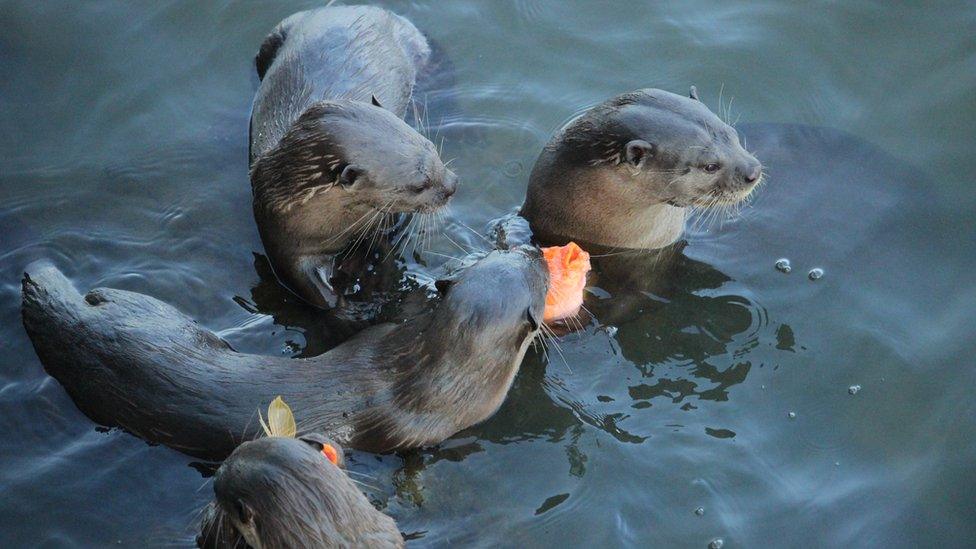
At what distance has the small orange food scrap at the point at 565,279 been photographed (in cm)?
477

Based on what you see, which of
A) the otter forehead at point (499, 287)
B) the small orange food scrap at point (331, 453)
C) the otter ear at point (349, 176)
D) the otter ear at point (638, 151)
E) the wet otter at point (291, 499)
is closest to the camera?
the wet otter at point (291, 499)

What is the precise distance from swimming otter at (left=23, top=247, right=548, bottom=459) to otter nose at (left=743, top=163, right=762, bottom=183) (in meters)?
1.05

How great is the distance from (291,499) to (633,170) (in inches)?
86.3

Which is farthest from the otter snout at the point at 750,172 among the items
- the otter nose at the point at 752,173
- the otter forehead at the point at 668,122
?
the otter forehead at the point at 668,122

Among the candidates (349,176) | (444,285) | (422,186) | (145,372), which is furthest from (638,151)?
(145,372)

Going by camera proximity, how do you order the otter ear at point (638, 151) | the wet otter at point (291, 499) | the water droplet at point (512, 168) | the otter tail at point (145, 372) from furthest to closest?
the water droplet at point (512, 168), the otter ear at point (638, 151), the otter tail at point (145, 372), the wet otter at point (291, 499)

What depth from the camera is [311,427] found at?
4.06m

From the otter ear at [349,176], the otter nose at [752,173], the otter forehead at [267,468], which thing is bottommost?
the otter nose at [752,173]

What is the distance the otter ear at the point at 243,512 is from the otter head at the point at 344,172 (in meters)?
1.61

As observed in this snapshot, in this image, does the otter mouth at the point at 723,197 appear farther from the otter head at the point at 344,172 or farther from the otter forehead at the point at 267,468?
the otter forehead at the point at 267,468

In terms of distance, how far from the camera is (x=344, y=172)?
15.0ft

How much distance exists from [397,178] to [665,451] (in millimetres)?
1527

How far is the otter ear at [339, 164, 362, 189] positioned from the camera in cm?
459

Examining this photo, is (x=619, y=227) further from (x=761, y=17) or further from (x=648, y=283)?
(x=761, y=17)
